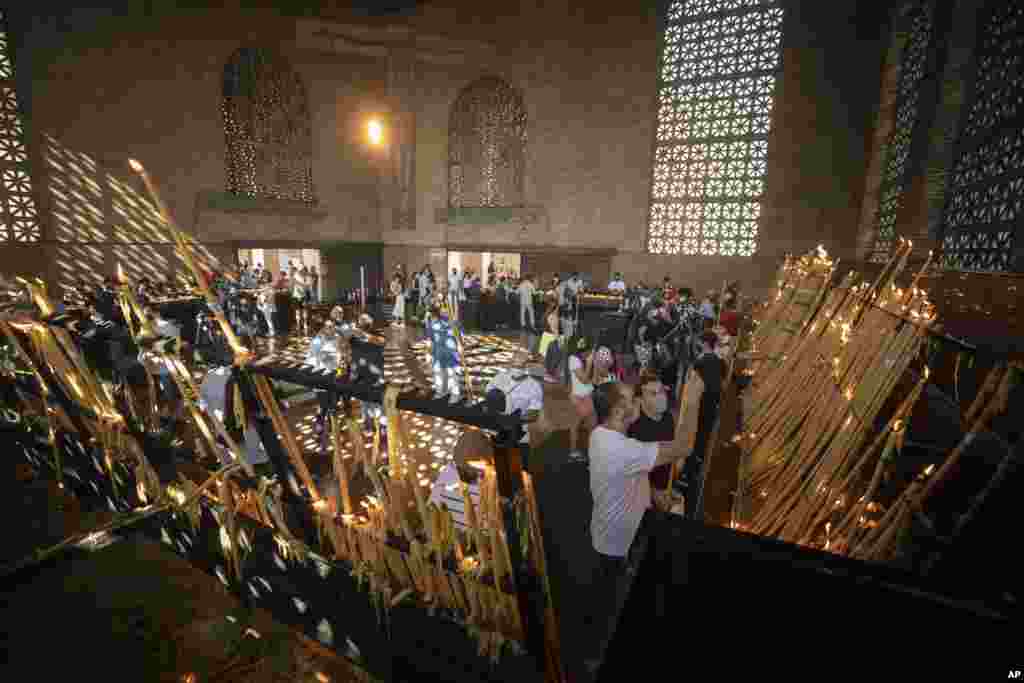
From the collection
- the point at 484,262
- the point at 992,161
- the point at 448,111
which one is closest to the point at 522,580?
the point at 992,161

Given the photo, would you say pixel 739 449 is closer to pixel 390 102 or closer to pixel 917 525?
pixel 917 525

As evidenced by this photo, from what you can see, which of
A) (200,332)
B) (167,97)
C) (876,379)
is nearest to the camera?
(876,379)

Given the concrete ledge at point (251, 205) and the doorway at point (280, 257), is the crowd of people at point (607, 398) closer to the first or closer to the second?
the concrete ledge at point (251, 205)

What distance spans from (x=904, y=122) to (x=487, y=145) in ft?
36.0

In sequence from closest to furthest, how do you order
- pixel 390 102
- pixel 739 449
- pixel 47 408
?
pixel 739 449 < pixel 47 408 < pixel 390 102

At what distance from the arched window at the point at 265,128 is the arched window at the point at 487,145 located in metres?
4.85

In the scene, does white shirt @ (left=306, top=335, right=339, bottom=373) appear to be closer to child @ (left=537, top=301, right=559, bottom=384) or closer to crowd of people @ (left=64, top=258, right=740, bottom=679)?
crowd of people @ (left=64, top=258, right=740, bottom=679)

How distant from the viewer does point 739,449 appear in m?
2.45

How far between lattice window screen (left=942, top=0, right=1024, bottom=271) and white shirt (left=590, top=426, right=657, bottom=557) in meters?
3.94

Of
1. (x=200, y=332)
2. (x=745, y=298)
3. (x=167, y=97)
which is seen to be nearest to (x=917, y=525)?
(x=200, y=332)

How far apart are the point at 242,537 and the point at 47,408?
6.07 ft

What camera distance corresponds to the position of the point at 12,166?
978 cm

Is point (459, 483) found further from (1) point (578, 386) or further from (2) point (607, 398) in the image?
(1) point (578, 386)

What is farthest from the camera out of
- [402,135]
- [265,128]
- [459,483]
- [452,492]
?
[402,135]
